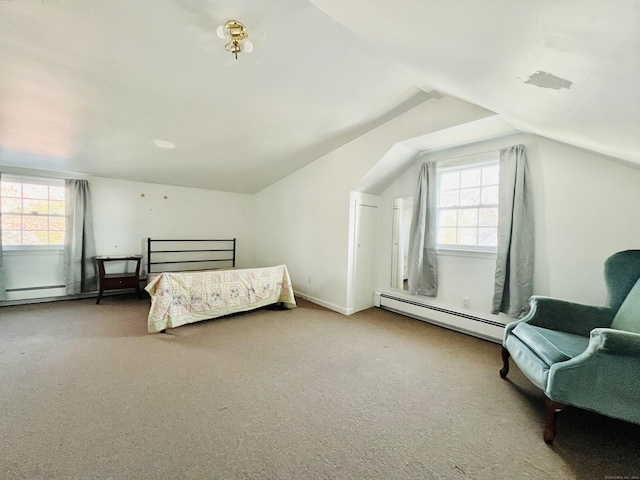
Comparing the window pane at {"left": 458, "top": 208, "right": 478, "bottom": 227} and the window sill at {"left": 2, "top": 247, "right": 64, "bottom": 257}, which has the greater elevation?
the window pane at {"left": 458, "top": 208, "right": 478, "bottom": 227}

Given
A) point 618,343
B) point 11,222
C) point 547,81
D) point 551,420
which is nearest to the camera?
point 547,81

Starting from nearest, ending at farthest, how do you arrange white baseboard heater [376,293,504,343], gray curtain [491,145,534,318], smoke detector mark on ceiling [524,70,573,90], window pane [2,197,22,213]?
1. smoke detector mark on ceiling [524,70,573,90]
2. gray curtain [491,145,534,318]
3. white baseboard heater [376,293,504,343]
4. window pane [2,197,22,213]

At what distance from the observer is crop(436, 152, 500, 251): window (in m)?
3.00

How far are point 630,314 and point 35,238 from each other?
6.72 m

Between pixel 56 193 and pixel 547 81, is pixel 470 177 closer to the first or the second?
pixel 547 81

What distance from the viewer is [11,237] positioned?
12.1 feet

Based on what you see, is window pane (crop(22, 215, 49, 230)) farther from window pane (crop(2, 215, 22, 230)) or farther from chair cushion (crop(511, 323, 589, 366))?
chair cushion (crop(511, 323, 589, 366))

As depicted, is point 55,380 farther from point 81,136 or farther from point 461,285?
point 461,285

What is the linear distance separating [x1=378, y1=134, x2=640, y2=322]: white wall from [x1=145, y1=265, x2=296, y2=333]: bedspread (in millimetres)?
2687

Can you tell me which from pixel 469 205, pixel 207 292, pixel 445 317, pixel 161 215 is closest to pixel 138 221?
pixel 161 215

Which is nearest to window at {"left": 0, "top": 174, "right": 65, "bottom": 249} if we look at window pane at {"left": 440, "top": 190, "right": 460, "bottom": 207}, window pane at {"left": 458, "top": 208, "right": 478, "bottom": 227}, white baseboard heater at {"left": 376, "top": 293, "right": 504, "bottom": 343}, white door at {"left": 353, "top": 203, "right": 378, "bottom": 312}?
white door at {"left": 353, "top": 203, "right": 378, "bottom": 312}

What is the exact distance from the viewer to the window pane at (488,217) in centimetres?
297

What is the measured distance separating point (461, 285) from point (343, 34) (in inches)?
115

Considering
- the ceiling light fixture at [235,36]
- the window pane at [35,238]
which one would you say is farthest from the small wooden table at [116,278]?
the ceiling light fixture at [235,36]
